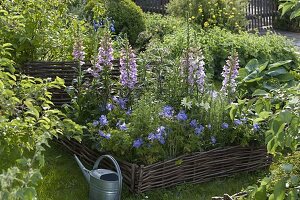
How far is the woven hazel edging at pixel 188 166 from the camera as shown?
187 inches

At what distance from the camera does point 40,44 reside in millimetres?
6027

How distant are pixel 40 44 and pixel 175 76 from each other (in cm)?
153

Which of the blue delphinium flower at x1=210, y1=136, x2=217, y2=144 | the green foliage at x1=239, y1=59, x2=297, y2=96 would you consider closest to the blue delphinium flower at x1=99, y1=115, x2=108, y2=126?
the blue delphinium flower at x1=210, y1=136, x2=217, y2=144

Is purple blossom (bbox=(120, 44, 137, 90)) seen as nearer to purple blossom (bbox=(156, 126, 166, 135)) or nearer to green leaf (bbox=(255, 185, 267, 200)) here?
purple blossom (bbox=(156, 126, 166, 135))

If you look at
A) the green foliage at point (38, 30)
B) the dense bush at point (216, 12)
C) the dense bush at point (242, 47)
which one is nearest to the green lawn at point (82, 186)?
the green foliage at point (38, 30)

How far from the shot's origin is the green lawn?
4816 mm

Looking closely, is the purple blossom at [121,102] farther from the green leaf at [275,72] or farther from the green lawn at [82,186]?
the green leaf at [275,72]

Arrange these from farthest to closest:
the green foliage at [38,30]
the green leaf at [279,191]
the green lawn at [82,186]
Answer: the green foliage at [38,30], the green lawn at [82,186], the green leaf at [279,191]

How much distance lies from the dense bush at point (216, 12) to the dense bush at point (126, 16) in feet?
3.85

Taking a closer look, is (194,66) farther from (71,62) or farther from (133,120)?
(71,62)

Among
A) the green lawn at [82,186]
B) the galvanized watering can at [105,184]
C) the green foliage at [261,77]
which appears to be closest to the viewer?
the galvanized watering can at [105,184]

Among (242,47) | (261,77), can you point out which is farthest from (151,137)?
(242,47)

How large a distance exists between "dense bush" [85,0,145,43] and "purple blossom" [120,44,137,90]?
4.09 meters

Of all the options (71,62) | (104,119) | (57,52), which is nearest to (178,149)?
(104,119)
